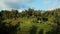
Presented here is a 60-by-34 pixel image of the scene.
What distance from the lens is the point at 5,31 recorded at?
27.7 m

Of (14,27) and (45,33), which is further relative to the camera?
(14,27)

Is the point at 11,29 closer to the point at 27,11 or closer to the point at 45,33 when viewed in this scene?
the point at 45,33

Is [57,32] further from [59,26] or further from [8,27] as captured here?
[8,27]

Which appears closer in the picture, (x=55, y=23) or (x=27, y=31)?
(x=27, y=31)

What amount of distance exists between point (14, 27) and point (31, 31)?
3599mm

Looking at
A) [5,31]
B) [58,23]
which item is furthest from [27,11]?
[5,31]

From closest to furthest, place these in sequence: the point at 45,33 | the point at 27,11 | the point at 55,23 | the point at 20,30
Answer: the point at 45,33 < the point at 20,30 < the point at 55,23 < the point at 27,11

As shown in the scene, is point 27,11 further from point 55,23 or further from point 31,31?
point 31,31

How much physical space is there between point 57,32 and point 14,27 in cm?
587

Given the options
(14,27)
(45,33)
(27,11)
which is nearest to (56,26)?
(45,33)

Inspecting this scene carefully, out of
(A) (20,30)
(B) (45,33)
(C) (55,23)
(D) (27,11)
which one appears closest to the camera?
(B) (45,33)

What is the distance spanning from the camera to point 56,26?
1164 inches

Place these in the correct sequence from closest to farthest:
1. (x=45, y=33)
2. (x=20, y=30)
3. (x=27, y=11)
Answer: (x=45, y=33)
(x=20, y=30)
(x=27, y=11)

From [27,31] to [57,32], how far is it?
143 inches
